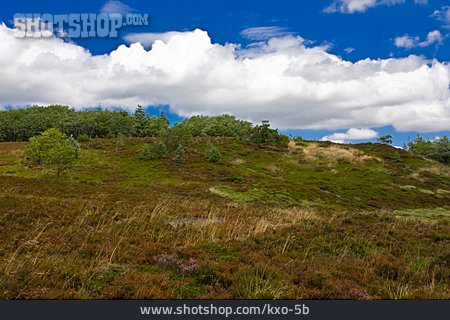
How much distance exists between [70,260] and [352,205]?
123 feet

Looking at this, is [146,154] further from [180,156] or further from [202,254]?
[202,254]

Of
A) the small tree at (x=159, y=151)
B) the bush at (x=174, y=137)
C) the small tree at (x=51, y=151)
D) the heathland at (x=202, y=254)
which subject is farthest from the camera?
the bush at (x=174, y=137)

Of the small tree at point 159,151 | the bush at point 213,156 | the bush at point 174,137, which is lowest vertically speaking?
the bush at point 213,156

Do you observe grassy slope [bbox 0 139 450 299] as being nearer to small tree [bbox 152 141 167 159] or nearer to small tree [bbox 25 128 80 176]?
small tree [bbox 25 128 80 176]

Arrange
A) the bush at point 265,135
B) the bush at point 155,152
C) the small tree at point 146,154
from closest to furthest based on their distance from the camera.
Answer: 1. the small tree at point 146,154
2. the bush at point 155,152
3. the bush at point 265,135

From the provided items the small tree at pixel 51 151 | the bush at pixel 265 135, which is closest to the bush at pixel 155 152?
the small tree at pixel 51 151

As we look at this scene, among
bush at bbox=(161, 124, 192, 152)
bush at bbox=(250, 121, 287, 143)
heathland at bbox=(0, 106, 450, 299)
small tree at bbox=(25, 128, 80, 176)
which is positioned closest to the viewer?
heathland at bbox=(0, 106, 450, 299)

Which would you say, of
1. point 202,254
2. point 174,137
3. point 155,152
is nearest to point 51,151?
point 155,152

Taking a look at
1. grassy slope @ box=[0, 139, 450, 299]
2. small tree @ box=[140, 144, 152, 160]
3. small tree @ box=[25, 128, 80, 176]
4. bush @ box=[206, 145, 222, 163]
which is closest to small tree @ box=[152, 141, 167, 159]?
small tree @ box=[140, 144, 152, 160]

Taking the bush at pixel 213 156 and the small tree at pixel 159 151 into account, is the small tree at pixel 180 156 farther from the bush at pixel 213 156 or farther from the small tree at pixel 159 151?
the bush at pixel 213 156

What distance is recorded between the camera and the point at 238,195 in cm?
3856

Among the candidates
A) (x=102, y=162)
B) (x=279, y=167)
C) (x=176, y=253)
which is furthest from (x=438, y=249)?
(x=102, y=162)

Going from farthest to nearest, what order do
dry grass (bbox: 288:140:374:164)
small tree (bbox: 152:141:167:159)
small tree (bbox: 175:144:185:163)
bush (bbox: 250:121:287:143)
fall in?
1. bush (bbox: 250:121:287:143)
2. dry grass (bbox: 288:140:374:164)
3. small tree (bbox: 152:141:167:159)
4. small tree (bbox: 175:144:185:163)

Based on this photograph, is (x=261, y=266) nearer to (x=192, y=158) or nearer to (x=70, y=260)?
(x=70, y=260)
